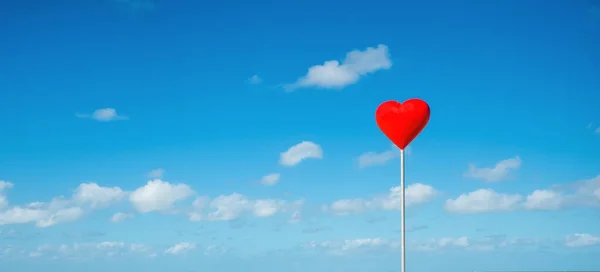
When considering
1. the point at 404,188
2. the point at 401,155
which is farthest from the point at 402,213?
the point at 401,155

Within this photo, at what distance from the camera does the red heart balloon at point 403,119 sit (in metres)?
26.1

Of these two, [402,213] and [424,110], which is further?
[424,110]

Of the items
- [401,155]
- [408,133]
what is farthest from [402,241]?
[408,133]

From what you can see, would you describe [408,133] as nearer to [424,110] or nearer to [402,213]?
[424,110]

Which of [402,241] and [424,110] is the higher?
[424,110]

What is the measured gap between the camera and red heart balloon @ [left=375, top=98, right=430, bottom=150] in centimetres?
2614

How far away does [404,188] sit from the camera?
21844mm

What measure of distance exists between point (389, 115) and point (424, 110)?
166 cm

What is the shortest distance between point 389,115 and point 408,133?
4.10ft

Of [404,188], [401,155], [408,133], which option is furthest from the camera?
[408,133]

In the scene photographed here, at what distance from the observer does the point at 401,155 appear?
925 inches

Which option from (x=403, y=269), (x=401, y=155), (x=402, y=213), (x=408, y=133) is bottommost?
(x=403, y=269)

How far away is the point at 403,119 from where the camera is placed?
26.2m

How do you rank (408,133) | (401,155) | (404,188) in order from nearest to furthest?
(404,188) < (401,155) < (408,133)
